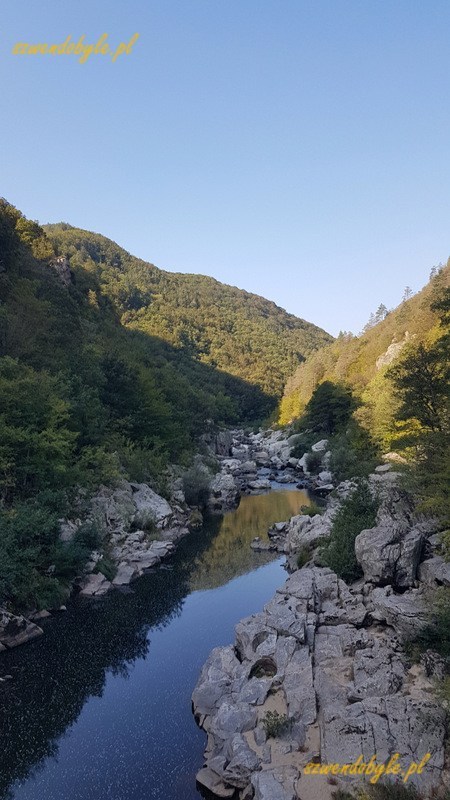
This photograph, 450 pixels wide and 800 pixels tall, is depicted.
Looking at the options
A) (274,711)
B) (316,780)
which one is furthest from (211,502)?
(316,780)

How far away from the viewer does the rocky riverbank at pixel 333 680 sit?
9.42 meters

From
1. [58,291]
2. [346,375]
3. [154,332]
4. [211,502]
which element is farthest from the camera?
[154,332]

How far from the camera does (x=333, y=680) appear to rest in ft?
39.7

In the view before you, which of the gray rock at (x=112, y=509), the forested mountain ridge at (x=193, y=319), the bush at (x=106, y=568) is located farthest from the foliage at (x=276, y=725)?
the forested mountain ridge at (x=193, y=319)

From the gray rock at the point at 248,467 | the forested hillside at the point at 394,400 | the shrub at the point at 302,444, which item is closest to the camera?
the forested hillside at the point at 394,400

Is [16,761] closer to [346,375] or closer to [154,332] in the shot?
[346,375]

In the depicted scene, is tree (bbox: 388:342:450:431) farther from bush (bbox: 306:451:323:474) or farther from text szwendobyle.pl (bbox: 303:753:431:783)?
bush (bbox: 306:451:323:474)

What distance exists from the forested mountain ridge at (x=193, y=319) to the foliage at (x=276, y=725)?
89.4 meters

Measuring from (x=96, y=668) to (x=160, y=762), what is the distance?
195 inches

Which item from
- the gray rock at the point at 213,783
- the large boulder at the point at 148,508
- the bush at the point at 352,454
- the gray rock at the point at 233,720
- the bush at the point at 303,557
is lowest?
the large boulder at the point at 148,508

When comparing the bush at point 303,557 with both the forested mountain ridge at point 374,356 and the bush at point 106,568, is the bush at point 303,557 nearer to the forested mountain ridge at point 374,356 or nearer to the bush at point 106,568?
the bush at point 106,568

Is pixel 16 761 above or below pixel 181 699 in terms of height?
below

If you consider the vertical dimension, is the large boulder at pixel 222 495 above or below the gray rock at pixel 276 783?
below

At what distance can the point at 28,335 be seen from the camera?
1169 inches
